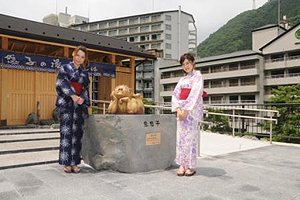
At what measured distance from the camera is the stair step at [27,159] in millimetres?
4241

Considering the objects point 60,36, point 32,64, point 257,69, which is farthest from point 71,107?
point 257,69

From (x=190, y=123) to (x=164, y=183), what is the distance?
103cm

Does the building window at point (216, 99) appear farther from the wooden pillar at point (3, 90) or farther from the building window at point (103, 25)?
the building window at point (103, 25)

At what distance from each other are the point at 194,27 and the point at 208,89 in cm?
2289

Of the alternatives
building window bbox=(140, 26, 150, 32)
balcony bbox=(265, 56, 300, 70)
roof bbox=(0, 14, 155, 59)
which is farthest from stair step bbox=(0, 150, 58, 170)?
building window bbox=(140, 26, 150, 32)

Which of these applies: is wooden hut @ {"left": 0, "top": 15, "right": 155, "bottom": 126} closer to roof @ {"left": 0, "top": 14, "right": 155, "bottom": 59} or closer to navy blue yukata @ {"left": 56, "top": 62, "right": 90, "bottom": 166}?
roof @ {"left": 0, "top": 14, "right": 155, "bottom": 59}

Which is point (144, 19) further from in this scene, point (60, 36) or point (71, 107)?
point (71, 107)

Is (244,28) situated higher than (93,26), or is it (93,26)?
(93,26)

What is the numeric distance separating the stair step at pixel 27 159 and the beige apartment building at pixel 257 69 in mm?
30694

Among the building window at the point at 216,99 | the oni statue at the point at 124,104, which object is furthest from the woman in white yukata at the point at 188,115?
the building window at the point at 216,99

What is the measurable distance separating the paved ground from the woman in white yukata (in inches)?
9.7

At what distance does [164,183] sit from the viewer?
11.1 ft

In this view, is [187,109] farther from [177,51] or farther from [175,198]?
[177,51]

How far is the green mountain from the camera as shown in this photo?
1998 inches
